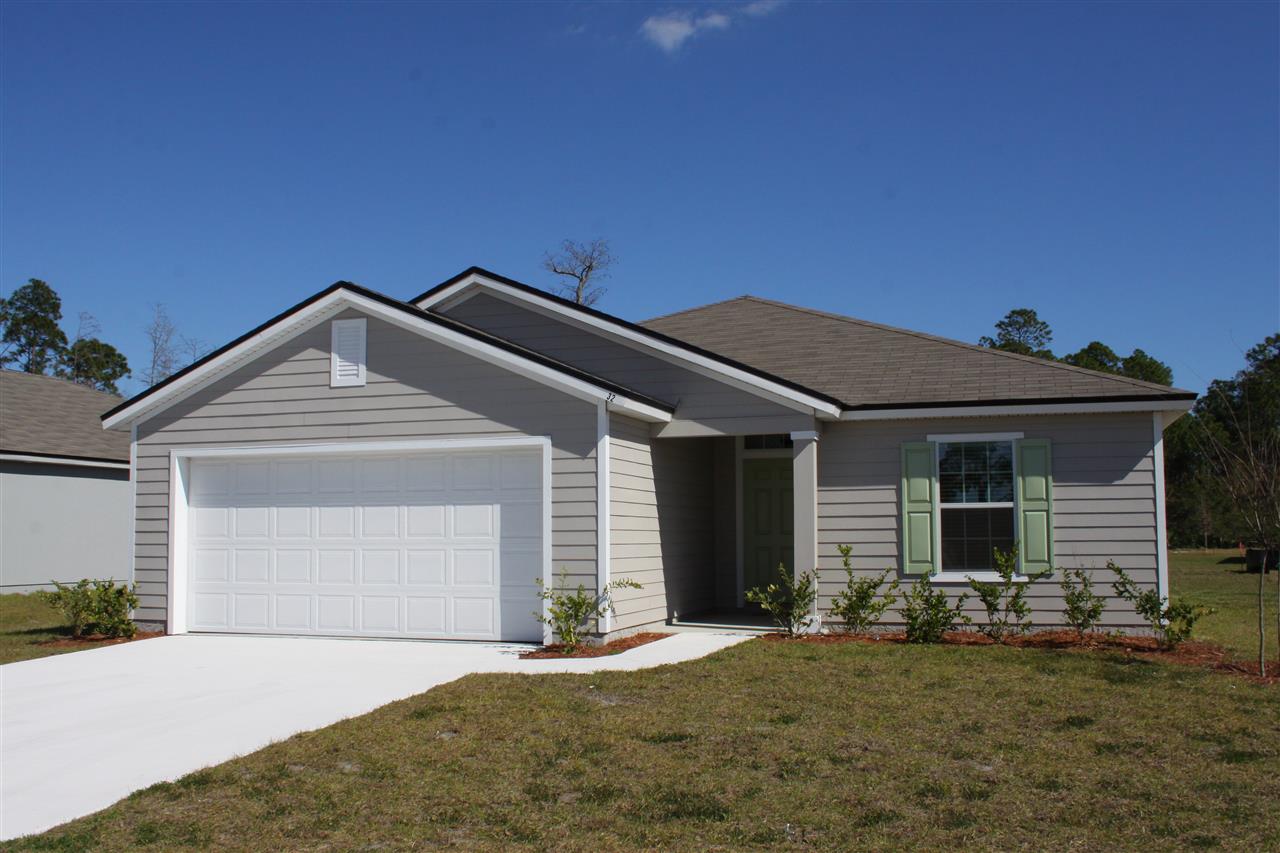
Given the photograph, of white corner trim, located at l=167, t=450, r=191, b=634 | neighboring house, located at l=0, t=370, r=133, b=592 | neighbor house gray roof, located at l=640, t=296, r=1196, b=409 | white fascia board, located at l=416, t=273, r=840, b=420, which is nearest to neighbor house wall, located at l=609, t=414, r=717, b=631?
white fascia board, located at l=416, t=273, r=840, b=420

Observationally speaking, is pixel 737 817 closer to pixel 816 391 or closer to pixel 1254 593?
pixel 816 391

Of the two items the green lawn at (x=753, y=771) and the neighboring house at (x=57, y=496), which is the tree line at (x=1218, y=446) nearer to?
the green lawn at (x=753, y=771)

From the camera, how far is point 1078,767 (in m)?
7.34

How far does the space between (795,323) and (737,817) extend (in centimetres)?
1260

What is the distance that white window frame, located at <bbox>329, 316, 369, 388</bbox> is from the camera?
13.8 meters

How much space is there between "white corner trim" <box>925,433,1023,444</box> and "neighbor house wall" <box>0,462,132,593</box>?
15.3 metres

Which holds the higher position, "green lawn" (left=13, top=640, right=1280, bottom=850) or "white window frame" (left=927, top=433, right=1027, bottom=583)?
"white window frame" (left=927, top=433, right=1027, bottom=583)

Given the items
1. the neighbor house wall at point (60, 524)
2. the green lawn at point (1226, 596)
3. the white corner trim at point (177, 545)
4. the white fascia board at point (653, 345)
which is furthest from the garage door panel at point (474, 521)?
the neighbor house wall at point (60, 524)

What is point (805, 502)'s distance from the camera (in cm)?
1411

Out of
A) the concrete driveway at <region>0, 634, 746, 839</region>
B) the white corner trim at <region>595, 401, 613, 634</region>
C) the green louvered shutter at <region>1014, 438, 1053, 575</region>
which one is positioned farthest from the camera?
the green louvered shutter at <region>1014, 438, 1053, 575</region>

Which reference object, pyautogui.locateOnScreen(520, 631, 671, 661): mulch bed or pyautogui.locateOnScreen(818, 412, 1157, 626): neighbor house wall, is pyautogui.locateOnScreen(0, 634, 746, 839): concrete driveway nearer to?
pyautogui.locateOnScreen(520, 631, 671, 661): mulch bed

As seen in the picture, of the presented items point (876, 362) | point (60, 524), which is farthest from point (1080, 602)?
point (60, 524)

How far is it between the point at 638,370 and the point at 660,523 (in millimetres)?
2051

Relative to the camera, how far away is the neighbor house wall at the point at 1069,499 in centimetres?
1355
